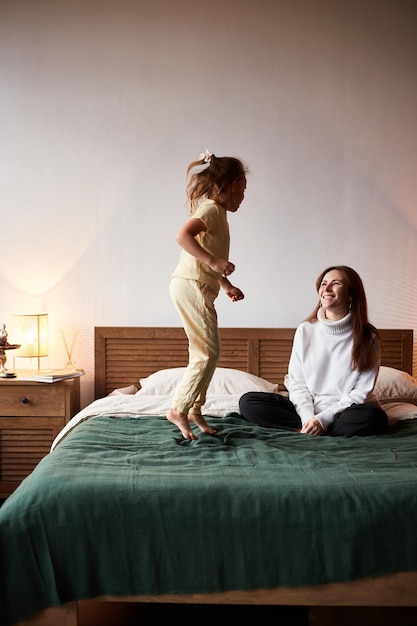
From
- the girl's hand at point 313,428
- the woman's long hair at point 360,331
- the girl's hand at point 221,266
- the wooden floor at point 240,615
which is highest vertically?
the girl's hand at point 221,266

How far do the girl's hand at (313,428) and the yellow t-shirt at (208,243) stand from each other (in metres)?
0.56

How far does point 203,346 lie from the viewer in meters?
2.12

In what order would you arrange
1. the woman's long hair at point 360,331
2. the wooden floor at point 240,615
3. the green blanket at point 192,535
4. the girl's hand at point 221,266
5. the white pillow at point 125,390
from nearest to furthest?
the green blanket at point 192,535 → the wooden floor at point 240,615 → the girl's hand at point 221,266 → the woman's long hair at point 360,331 → the white pillow at point 125,390

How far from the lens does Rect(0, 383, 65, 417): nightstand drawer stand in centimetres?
301

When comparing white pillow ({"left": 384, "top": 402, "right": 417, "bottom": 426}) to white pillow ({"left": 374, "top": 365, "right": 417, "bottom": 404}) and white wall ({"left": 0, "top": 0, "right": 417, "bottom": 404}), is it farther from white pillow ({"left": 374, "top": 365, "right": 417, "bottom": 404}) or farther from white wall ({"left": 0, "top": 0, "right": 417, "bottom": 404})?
white wall ({"left": 0, "top": 0, "right": 417, "bottom": 404})

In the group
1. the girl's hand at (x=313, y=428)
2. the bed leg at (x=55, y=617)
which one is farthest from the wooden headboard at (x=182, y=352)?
the bed leg at (x=55, y=617)

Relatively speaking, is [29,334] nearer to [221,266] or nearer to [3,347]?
[3,347]

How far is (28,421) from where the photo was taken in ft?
9.87

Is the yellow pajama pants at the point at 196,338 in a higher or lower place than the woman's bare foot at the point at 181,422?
higher

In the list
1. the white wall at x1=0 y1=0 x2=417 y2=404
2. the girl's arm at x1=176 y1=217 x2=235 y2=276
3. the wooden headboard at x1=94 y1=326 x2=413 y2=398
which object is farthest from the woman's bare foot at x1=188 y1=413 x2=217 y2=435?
the white wall at x1=0 y1=0 x2=417 y2=404

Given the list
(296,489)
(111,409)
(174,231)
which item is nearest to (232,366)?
(174,231)

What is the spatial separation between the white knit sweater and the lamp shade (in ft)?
4.45

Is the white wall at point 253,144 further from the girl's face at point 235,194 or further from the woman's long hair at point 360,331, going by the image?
the girl's face at point 235,194

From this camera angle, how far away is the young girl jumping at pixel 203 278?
6.86 feet
